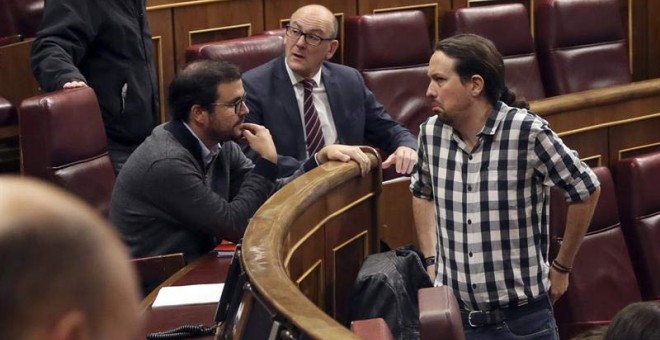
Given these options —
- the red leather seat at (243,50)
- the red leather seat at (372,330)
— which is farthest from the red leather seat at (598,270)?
the red leather seat at (372,330)

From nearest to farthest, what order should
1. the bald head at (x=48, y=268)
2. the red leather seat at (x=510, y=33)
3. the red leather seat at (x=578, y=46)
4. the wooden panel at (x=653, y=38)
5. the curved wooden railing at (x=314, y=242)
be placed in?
the bald head at (x=48, y=268) < the curved wooden railing at (x=314, y=242) < the red leather seat at (x=510, y=33) < the red leather seat at (x=578, y=46) < the wooden panel at (x=653, y=38)

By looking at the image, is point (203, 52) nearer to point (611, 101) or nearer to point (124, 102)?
point (124, 102)

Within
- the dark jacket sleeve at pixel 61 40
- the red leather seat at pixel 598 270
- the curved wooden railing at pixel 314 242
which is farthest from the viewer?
the red leather seat at pixel 598 270

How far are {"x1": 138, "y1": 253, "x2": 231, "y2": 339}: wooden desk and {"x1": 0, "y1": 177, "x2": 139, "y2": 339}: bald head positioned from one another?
0.71 meters

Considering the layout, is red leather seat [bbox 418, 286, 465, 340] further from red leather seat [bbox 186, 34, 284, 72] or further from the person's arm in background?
red leather seat [bbox 186, 34, 284, 72]

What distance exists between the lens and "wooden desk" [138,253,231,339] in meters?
1.06

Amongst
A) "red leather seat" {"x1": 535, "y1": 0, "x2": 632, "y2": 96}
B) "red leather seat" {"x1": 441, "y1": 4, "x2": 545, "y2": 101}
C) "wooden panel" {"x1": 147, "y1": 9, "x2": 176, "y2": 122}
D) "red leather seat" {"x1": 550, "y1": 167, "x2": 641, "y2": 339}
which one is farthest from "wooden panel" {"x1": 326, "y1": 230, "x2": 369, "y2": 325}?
"red leather seat" {"x1": 535, "y1": 0, "x2": 632, "y2": 96}

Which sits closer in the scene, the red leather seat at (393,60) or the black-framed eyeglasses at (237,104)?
the black-framed eyeglasses at (237,104)

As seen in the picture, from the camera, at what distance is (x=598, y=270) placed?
183cm

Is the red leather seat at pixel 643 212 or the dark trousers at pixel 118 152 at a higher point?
the dark trousers at pixel 118 152

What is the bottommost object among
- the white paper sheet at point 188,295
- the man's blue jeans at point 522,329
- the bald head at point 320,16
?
the man's blue jeans at point 522,329

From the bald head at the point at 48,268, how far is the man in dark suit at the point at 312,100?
126 centimetres

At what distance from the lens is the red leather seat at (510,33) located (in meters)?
2.21

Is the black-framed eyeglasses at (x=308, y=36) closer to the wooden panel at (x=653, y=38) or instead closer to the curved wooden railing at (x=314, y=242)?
the curved wooden railing at (x=314, y=242)
